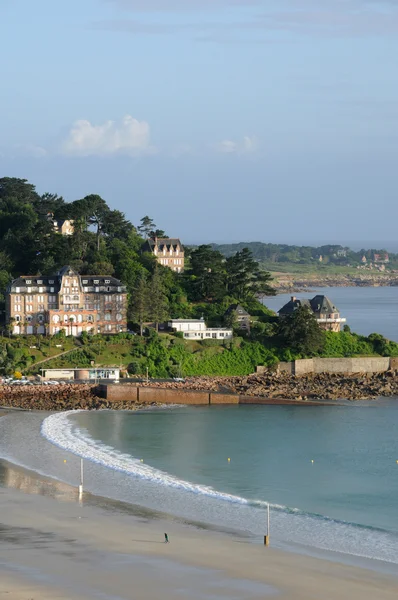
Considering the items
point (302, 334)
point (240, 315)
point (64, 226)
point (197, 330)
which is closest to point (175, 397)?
point (197, 330)

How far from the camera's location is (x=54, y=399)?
53594 millimetres

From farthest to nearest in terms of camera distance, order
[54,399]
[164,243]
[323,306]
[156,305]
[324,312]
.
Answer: [164,243]
[323,306]
[324,312]
[156,305]
[54,399]

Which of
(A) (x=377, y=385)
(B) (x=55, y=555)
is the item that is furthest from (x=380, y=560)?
(A) (x=377, y=385)

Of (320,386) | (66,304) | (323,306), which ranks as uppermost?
(66,304)

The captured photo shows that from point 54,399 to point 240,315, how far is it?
646 inches

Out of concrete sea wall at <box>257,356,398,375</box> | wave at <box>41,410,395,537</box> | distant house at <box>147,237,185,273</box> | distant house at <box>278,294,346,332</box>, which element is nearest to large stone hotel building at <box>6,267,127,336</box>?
concrete sea wall at <box>257,356,398,375</box>

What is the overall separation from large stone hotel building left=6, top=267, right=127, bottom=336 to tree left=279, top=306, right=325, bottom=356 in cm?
996

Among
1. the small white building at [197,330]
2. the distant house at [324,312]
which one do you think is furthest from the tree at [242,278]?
the small white building at [197,330]

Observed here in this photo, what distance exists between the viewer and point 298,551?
27.3 meters

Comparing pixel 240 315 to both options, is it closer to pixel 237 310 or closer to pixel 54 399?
pixel 237 310

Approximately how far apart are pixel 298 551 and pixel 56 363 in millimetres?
33119

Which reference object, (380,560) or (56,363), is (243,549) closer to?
(380,560)

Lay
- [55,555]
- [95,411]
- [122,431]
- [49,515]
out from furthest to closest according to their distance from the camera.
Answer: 1. [95,411]
2. [122,431]
3. [49,515]
4. [55,555]

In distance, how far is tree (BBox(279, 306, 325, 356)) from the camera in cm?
6353
